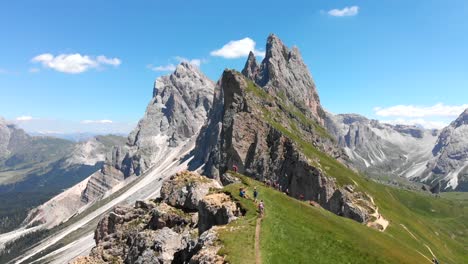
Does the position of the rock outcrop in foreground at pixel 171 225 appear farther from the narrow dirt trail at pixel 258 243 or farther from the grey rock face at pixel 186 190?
the narrow dirt trail at pixel 258 243

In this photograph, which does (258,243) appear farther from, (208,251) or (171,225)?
(171,225)

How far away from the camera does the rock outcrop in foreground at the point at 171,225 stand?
61.4m

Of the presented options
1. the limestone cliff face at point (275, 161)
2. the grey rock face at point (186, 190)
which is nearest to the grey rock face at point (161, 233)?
the grey rock face at point (186, 190)

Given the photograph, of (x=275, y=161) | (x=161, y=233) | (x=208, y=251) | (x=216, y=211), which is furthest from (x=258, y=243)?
(x=275, y=161)

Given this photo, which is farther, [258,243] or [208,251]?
[258,243]

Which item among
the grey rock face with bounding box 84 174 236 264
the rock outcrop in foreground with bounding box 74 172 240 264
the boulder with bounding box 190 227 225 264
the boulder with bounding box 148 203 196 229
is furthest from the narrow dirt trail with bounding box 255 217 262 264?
the boulder with bounding box 148 203 196 229

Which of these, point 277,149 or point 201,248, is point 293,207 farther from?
point 277,149

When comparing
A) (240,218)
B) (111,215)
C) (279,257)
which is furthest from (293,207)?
(111,215)

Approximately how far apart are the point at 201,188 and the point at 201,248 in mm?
29443

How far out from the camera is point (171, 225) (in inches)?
3022

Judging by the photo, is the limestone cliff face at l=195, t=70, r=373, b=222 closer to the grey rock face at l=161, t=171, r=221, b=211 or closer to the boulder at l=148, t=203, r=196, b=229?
the grey rock face at l=161, t=171, r=221, b=211

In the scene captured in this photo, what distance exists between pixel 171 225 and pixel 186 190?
966 centimetres

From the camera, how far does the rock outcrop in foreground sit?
61.4 m

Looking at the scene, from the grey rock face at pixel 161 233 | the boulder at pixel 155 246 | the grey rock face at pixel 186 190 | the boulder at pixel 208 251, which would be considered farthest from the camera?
the grey rock face at pixel 186 190
